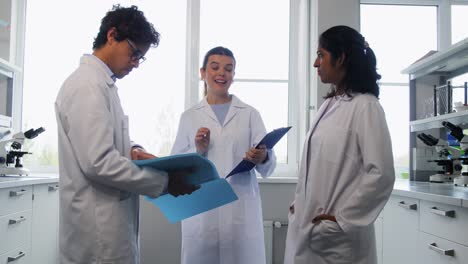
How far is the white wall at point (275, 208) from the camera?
2930 millimetres

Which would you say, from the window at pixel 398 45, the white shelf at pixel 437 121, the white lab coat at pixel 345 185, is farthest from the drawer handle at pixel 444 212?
the window at pixel 398 45

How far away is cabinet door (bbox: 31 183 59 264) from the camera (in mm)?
2379

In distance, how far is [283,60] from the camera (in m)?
3.34

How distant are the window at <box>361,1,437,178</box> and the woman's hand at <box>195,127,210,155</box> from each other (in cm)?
197

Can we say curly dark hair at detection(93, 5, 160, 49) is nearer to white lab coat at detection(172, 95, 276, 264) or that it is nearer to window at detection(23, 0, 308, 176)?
white lab coat at detection(172, 95, 276, 264)

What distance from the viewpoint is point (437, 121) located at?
8.30 feet

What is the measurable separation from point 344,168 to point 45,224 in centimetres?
206

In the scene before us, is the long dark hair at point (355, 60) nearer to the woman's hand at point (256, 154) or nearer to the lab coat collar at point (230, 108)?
the woman's hand at point (256, 154)

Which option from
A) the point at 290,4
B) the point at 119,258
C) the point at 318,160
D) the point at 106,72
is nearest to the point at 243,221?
the point at 318,160

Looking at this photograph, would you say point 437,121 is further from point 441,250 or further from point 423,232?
point 441,250

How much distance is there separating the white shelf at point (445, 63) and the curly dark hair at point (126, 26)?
1748mm

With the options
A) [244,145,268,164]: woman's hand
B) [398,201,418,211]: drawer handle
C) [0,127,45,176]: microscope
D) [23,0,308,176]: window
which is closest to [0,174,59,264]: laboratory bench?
[0,127,45,176]: microscope

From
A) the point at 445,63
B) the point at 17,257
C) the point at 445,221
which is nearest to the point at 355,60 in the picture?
the point at 445,221

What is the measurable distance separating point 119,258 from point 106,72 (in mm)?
557
